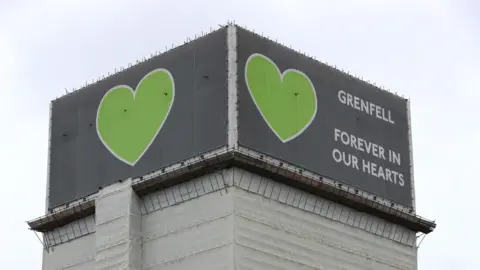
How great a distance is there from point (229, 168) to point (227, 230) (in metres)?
5.82

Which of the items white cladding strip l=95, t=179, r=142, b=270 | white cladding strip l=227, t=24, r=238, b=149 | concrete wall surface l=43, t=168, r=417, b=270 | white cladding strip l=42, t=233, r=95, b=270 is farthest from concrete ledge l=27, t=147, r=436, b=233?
white cladding strip l=42, t=233, r=95, b=270

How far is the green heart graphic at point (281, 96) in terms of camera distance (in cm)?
13000

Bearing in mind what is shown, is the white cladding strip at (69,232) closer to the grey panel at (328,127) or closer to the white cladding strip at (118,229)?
the white cladding strip at (118,229)

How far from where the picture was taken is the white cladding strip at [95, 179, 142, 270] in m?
130

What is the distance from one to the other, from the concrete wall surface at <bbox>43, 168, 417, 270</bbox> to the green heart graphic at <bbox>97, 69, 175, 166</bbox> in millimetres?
4396

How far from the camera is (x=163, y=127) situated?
13325cm

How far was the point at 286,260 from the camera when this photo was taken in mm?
127062

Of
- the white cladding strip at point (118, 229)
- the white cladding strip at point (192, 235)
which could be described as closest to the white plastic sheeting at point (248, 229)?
the white cladding strip at point (192, 235)

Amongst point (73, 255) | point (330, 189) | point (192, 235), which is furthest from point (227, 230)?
point (73, 255)

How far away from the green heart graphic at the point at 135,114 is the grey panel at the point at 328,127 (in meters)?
9.37

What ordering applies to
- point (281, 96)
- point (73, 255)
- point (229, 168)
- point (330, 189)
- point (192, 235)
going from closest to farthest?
1. point (229, 168)
2. point (192, 235)
3. point (281, 96)
4. point (330, 189)
5. point (73, 255)

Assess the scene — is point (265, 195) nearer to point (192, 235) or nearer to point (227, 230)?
point (227, 230)

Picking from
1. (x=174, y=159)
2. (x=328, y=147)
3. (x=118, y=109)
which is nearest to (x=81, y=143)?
(x=118, y=109)

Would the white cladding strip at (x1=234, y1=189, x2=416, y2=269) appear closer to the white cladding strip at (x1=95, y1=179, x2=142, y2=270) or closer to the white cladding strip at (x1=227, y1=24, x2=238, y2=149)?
the white cladding strip at (x1=227, y1=24, x2=238, y2=149)
